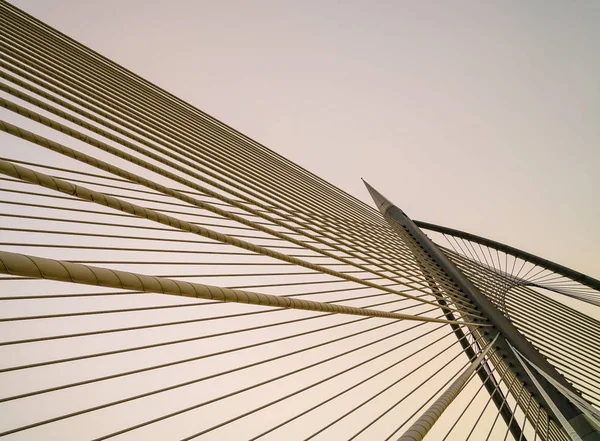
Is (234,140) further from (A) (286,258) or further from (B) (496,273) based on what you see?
(B) (496,273)

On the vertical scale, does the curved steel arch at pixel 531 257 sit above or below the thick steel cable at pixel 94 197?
above

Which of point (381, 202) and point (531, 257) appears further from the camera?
point (381, 202)

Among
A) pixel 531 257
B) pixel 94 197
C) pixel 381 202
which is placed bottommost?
pixel 94 197

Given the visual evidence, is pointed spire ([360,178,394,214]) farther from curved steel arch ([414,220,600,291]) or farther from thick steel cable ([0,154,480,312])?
thick steel cable ([0,154,480,312])

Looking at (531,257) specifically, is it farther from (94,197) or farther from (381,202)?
(94,197)

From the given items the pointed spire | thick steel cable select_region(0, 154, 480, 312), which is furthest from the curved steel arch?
thick steel cable select_region(0, 154, 480, 312)

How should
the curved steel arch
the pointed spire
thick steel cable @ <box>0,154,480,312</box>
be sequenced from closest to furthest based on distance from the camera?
thick steel cable @ <box>0,154,480,312</box> < the curved steel arch < the pointed spire

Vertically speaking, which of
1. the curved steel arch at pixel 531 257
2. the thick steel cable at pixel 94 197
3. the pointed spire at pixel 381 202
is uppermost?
the curved steel arch at pixel 531 257

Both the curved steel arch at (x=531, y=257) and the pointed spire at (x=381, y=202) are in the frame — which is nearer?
the curved steel arch at (x=531, y=257)

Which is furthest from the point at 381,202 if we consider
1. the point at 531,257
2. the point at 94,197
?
the point at 94,197

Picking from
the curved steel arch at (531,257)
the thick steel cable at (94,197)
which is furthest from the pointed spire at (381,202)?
the thick steel cable at (94,197)

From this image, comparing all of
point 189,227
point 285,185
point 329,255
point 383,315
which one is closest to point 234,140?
point 285,185

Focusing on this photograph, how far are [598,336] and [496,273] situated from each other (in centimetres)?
111

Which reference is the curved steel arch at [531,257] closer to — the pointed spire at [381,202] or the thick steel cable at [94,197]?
the pointed spire at [381,202]
